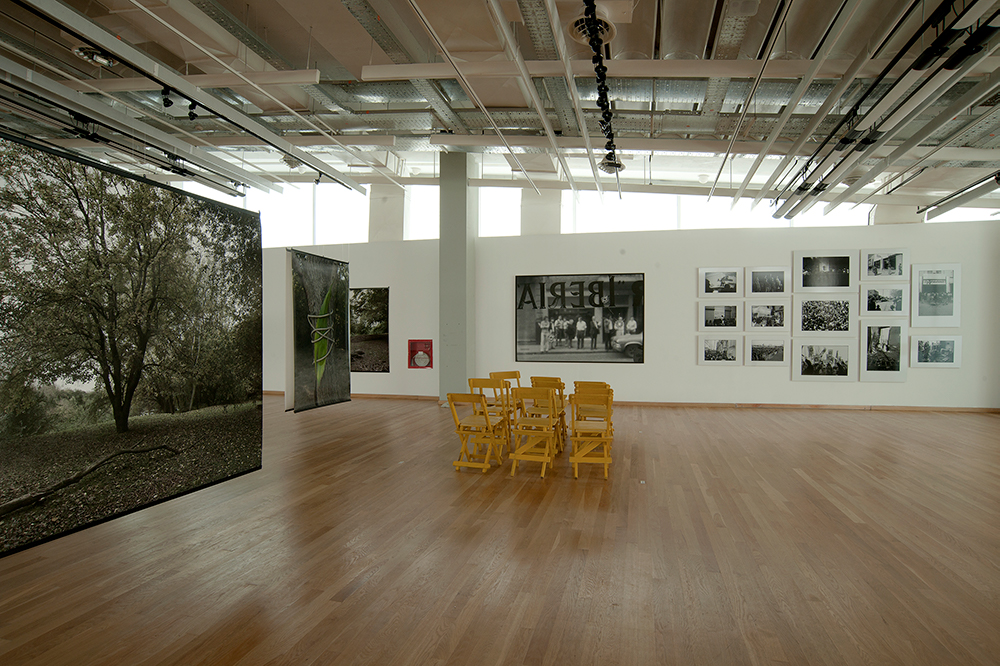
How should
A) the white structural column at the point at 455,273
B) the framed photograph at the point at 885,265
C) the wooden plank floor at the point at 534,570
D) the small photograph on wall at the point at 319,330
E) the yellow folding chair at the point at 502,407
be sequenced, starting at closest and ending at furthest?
the wooden plank floor at the point at 534,570 < the yellow folding chair at the point at 502,407 < the small photograph on wall at the point at 319,330 < the framed photograph at the point at 885,265 < the white structural column at the point at 455,273

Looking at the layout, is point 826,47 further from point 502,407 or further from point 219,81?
point 219,81

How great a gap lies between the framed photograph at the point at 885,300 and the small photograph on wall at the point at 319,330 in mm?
10640

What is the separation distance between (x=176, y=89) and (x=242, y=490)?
4.67 meters

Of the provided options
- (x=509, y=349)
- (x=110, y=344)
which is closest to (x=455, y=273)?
(x=509, y=349)

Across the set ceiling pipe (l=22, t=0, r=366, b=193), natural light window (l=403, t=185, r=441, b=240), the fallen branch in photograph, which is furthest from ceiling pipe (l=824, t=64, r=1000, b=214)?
natural light window (l=403, t=185, r=441, b=240)

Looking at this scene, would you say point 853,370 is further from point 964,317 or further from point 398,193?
point 398,193

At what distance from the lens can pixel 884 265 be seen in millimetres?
11055

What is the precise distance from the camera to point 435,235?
565 inches

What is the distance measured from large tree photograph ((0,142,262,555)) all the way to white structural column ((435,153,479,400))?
6735 millimetres

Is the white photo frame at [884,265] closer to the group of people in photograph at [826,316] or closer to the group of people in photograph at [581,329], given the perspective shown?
the group of people in photograph at [826,316]

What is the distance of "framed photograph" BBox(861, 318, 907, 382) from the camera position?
11000 mm

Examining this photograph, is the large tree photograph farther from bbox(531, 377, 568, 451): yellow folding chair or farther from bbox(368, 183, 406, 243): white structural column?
bbox(368, 183, 406, 243): white structural column

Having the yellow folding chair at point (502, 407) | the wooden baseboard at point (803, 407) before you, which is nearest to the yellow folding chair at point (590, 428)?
the yellow folding chair at point (502, 407)

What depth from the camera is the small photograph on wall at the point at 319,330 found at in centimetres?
800
